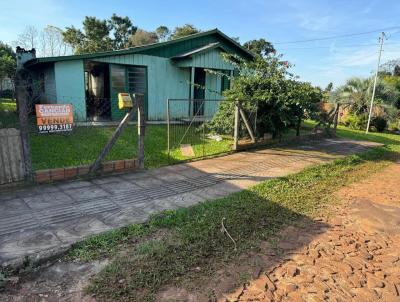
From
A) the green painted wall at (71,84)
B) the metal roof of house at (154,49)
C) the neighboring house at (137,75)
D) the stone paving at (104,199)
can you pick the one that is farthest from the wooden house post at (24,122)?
the neighboring house at (137,75)

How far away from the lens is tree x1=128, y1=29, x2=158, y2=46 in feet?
131

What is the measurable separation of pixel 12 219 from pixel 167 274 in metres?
2.30

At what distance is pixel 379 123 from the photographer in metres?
18.2

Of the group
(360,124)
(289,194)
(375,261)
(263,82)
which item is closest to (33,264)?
(375,261)

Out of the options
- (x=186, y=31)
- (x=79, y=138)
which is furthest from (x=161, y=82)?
(x=186, y=31)

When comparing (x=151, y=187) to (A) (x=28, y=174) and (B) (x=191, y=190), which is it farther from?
(A) (x=28, y=174)

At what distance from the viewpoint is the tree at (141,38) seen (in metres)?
40.0

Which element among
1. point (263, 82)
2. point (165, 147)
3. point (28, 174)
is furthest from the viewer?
point (263, 82)

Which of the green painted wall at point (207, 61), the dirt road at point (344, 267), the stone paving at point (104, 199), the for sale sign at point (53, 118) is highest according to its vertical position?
the green painted wall at point (207, 61)

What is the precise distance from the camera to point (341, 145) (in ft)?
36.1

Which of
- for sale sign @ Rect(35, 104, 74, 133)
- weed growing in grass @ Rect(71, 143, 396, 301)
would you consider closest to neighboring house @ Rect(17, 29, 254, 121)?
for sale sign @ Rect(35, 104, 74, 133)

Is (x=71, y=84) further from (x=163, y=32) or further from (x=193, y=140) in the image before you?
(x=163, y=32)

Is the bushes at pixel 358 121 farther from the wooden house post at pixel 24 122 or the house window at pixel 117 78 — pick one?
the wooden house post at pixel 24 122

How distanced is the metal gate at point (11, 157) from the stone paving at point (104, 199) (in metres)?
0.29
